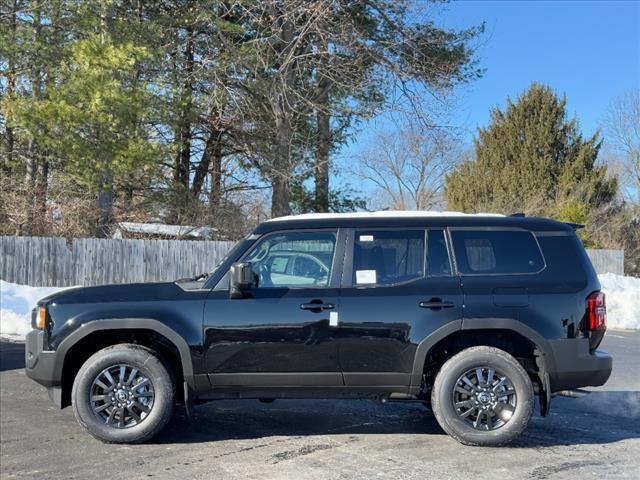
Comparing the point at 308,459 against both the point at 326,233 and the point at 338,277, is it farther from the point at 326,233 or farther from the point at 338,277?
the point at 326,233

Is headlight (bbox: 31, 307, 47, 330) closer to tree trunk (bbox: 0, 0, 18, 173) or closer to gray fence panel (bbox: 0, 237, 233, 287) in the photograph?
gray fence panel (bbox: 0, 237, 233, 287)

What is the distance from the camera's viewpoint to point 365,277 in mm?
5340

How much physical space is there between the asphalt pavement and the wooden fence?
1145cm

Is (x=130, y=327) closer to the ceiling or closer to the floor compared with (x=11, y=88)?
closer to the floor

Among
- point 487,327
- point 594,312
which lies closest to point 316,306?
point 487,327

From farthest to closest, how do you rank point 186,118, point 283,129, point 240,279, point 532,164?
point 532,164 < point 283,129 < point 186,118 < point 240,279

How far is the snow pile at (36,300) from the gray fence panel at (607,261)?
3978 millimetres

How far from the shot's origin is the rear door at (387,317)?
17.0 feet

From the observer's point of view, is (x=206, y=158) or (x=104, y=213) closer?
(x=104, y=213)

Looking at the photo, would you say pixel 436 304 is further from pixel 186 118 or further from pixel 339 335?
pixel 186 118

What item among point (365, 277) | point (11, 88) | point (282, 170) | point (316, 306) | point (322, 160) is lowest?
point (316, 306)

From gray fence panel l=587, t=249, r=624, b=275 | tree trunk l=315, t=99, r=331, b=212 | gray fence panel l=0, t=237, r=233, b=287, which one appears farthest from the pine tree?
gray fence panel l=0, t=237, r=233, b=287

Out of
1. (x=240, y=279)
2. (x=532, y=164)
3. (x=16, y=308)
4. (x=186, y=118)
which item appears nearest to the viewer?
(x=240, y=279)

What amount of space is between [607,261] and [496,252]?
20.5 m
